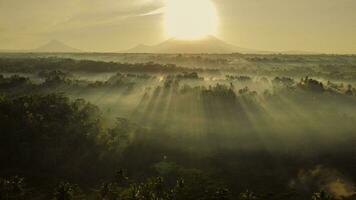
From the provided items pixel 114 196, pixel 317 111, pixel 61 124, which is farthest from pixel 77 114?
pixel 317 111

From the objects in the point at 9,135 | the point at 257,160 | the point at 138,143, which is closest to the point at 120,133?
the point at 138,143

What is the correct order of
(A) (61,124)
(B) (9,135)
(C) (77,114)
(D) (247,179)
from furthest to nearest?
(C) (77,114) → (A) (61,124) → (B) (9,135) → (D) (247,179)

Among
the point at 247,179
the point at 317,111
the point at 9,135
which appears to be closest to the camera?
the point at 247,179

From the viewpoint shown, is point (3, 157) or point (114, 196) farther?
point (3, 157)

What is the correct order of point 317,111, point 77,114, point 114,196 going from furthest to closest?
point 317,111 → point 77,114 → point 114,196

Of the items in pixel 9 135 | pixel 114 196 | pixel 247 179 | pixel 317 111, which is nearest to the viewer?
pixel 114 196

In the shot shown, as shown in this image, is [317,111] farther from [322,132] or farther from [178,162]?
[178,162]

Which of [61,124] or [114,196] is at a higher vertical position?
[61,124]

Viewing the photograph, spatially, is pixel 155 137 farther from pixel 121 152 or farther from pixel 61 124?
pixel 61 124

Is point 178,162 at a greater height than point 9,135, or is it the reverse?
point 9,135
